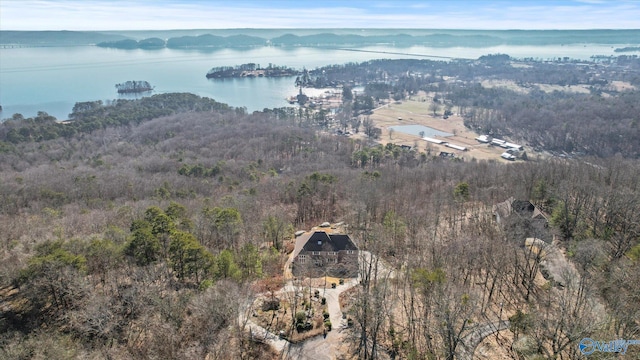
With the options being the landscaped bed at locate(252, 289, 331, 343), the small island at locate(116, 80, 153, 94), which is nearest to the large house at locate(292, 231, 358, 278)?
the landscaped bed at locate(252, 289, 331, 343)

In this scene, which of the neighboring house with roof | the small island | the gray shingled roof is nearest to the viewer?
the neighboring house with roof

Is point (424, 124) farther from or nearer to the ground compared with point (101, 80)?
nearer to the ground

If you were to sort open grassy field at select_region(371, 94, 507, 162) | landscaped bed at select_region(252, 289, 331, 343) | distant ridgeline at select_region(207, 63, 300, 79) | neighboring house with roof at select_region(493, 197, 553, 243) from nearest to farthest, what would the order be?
landscaped bed at select_region(252, 289, 331, 343) → neighboring house with roof at select_region(493, 197, 553, 243) → open grassy field at select_region(371, 94, 507, 162) → distant ridgeline at select_region(207, 63, 300, 79)

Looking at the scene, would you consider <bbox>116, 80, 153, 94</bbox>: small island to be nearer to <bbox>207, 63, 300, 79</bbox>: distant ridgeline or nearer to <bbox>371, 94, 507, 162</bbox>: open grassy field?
<bbox>207, 63, 300, 79</bbox>: distant ridgeline

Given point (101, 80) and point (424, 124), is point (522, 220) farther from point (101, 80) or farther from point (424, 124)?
point (101, 80)

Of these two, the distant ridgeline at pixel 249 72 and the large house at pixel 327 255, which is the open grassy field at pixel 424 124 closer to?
the large house at pixel 327 255

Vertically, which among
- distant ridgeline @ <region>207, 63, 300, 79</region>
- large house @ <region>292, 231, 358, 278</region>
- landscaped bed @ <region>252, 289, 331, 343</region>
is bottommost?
landscaped bed @ <region>252, 289, 331, 343</region>

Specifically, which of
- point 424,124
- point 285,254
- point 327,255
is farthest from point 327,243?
point 424,124

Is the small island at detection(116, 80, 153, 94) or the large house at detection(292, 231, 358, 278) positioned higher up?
the small island at detection(116, 80, 153, 94)

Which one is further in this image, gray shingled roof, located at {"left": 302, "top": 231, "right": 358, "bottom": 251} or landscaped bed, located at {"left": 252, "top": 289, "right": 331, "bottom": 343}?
gray shingled roof, located at {"left": 302, "top": 231, "right": 358, "bottom": 251}
